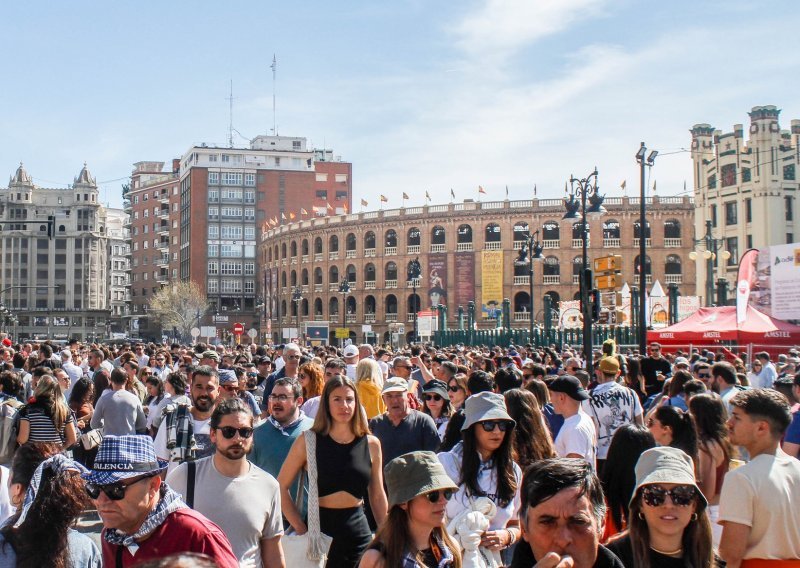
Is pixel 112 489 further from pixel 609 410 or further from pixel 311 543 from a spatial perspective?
pixel 609 410

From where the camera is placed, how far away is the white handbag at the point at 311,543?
528cm

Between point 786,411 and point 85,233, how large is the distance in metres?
129

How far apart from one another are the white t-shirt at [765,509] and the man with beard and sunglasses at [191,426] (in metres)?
3.88

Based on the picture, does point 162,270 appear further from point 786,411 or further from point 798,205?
point 786,411

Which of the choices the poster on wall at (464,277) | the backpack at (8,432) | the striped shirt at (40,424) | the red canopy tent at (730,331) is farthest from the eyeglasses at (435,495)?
the poster on wall at (464,277)

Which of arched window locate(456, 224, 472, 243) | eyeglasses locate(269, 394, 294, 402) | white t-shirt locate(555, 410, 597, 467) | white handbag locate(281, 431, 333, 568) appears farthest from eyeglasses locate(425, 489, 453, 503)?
arched window locate(456, 224, 472, 243)

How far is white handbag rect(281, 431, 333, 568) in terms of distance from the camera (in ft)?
17.3

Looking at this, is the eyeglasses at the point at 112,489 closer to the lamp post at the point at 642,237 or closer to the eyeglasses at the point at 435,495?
the eyeglasses at the point at 435,495

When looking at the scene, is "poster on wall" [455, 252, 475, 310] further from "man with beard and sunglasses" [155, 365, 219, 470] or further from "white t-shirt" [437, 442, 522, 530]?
"white t-shirt" [437, 442, 522, 530]

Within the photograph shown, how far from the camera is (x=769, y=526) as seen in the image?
13.8 feet

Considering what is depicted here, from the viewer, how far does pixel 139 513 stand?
3398 mm

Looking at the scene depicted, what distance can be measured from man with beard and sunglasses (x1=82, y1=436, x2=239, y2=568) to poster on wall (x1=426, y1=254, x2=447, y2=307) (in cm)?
6579

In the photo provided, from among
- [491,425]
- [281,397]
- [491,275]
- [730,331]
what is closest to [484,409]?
[491,425]

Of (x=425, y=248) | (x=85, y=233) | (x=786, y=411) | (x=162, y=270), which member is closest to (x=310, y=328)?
(x=425, y=248)
